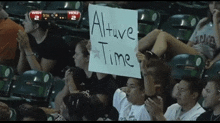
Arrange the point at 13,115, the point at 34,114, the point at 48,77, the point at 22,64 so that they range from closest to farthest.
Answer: the point at 34,114 → the point at 13,115 → the point at 48,77 → the point at 22,64

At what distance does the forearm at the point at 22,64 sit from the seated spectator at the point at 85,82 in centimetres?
65

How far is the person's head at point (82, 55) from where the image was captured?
3.81 m

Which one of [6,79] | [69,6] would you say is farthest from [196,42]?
[69,6]

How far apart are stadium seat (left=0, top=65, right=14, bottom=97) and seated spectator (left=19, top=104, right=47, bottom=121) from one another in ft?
1.92

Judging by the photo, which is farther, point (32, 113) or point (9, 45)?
point (9, 45)

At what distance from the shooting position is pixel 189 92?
3.01 meters

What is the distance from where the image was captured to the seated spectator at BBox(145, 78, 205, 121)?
9.60 feet

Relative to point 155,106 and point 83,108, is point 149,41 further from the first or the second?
point 155,106

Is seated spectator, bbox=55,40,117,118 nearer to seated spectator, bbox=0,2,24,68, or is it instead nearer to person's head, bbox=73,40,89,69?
person's head, bbox=73,40,89,69

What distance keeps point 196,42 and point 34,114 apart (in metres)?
1.40

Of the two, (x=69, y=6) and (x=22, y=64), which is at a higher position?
(x=69, y=6)

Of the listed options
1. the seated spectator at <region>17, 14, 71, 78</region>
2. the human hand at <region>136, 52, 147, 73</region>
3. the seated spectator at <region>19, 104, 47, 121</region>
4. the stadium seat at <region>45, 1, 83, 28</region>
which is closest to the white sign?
the human hand at <region>136, 52, 147, 73</region>

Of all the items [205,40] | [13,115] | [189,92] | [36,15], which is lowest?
[13,115]

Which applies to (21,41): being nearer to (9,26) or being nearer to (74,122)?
(9,26)
